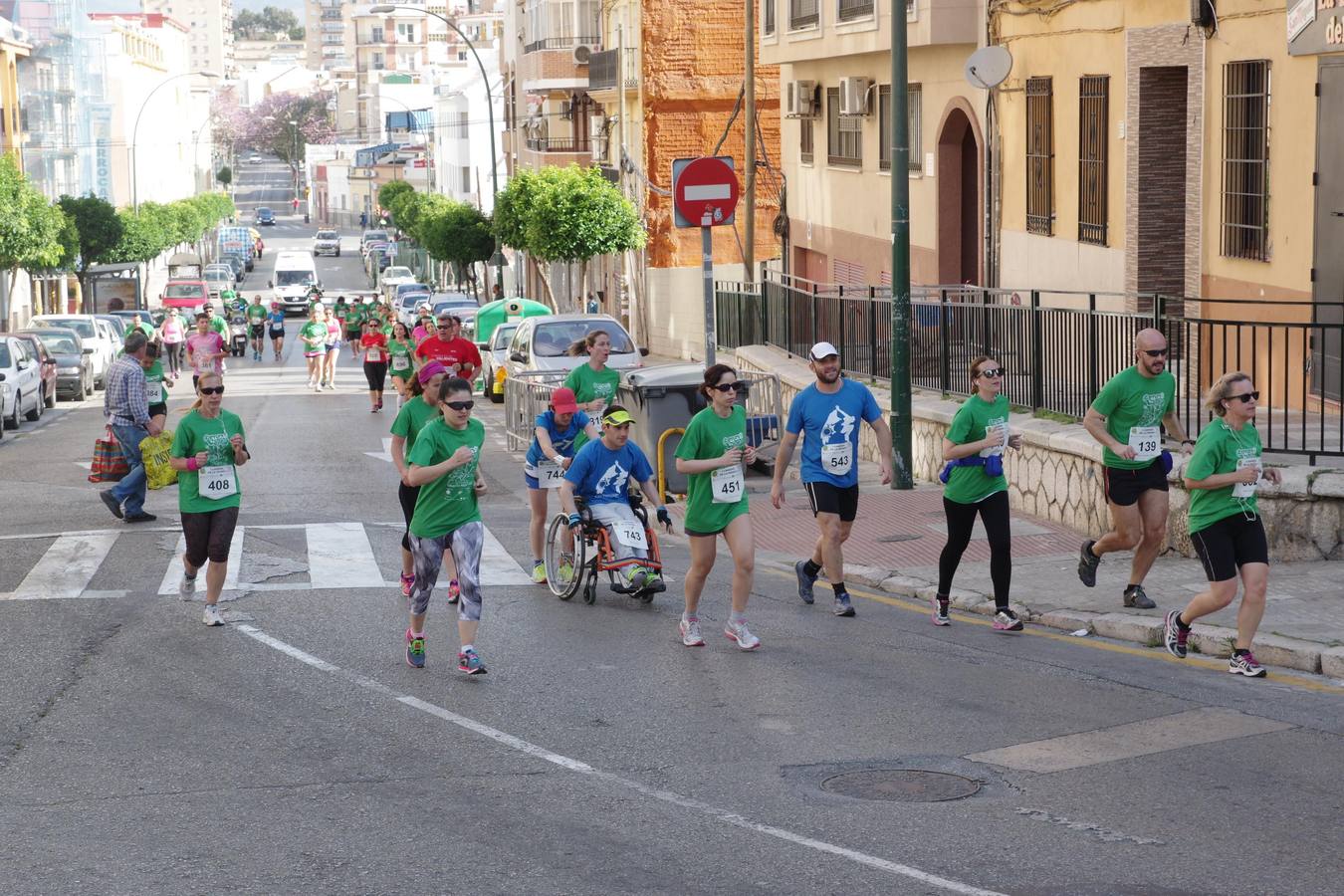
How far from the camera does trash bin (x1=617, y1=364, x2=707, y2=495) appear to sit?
733 inches

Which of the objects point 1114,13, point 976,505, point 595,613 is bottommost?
point 595,613

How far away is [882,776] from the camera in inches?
324

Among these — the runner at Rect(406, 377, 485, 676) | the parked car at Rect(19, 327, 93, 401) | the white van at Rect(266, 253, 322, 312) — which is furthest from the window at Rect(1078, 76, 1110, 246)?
the white van at Rect(266, 253, 322, 312)

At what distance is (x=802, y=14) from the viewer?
101 ft

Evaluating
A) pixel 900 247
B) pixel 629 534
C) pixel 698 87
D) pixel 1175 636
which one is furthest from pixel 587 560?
pixel 698 87

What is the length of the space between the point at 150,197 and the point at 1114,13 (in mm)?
99829

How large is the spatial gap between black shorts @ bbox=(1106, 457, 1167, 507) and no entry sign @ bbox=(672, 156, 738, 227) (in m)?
6.14

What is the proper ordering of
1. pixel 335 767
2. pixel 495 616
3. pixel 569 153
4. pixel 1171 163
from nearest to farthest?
pixel 335 767 → pixel 495 616 → pixel 1171 163 → pixel 569 153

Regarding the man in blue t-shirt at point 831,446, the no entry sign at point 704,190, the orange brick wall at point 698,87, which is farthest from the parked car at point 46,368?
the man in blue t-shirt at point 831,446

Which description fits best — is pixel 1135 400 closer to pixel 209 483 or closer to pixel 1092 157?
pixel 209 483

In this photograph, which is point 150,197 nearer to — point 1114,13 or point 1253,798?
point 1114,13

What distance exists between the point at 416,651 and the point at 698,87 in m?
37.1

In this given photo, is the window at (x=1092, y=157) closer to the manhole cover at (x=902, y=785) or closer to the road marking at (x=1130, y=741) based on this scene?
the road marking at (x=1130, y=741)

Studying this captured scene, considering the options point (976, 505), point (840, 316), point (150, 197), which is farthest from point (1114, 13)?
point (150, 197)
